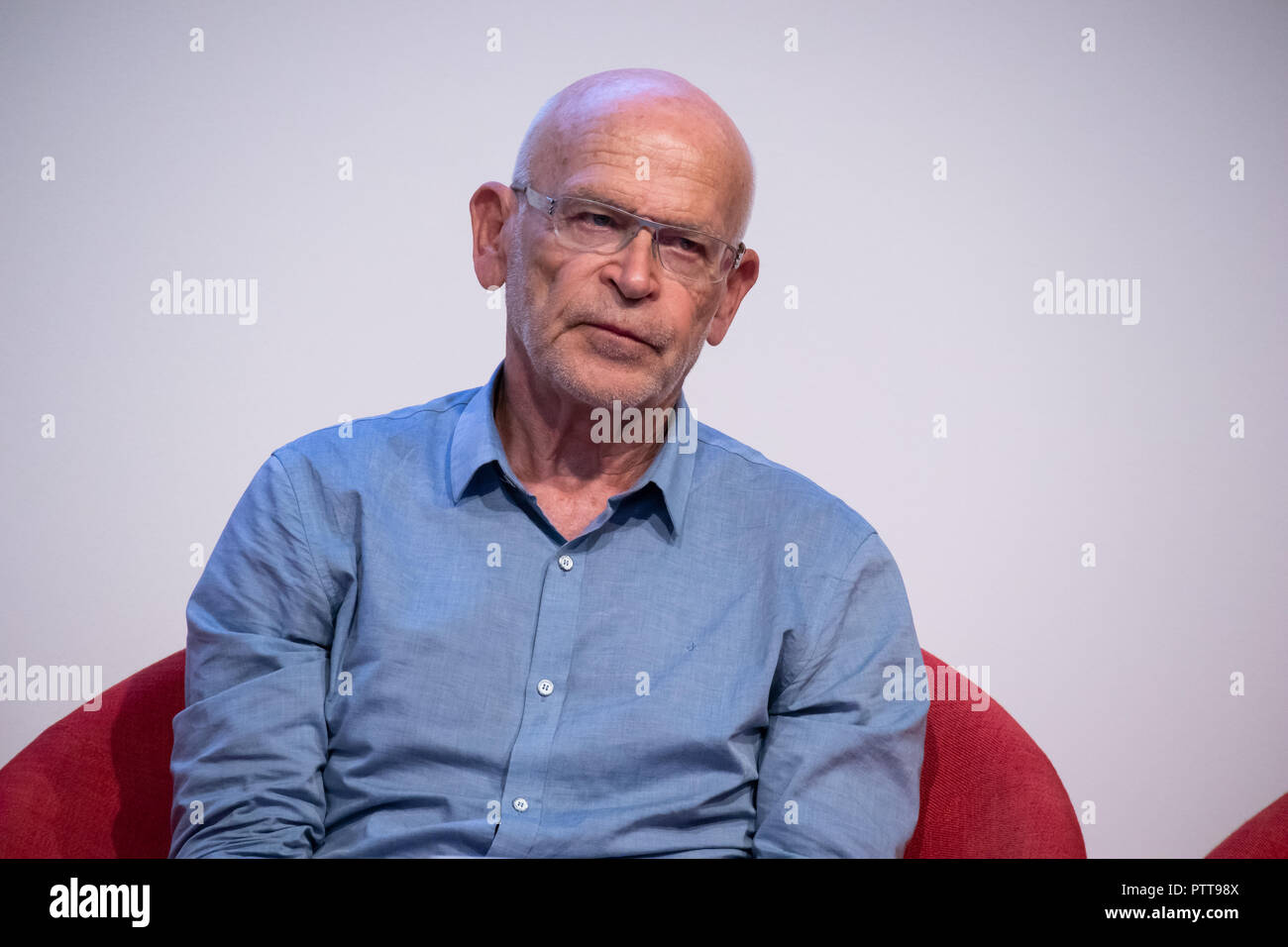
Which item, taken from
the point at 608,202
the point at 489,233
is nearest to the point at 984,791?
the point at 608,202

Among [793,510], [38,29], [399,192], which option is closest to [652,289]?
[793,510]

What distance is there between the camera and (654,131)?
180 cm

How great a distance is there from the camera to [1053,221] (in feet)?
8.66

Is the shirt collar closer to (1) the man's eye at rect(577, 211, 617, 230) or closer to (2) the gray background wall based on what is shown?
(1) the man's eye at rect(577, 211, 617, 230)

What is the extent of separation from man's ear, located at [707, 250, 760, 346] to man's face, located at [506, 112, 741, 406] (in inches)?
6.0

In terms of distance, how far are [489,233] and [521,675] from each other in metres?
0.77

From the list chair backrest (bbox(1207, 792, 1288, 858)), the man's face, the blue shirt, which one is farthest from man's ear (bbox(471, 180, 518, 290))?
chair backrest (bbox(1207, 792, 1288, 858))

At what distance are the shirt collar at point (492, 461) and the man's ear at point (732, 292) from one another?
210mm

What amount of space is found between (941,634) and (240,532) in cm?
159

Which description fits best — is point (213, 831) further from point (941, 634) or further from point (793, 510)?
point (941, 634)

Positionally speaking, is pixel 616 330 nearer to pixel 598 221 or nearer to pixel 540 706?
pixel 598 221

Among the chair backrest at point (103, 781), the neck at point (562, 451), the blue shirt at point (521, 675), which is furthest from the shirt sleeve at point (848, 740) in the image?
the chair backrest at point (103, 781)

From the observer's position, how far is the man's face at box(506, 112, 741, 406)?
1780 mm

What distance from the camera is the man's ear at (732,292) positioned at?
6.53 ft
